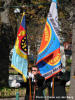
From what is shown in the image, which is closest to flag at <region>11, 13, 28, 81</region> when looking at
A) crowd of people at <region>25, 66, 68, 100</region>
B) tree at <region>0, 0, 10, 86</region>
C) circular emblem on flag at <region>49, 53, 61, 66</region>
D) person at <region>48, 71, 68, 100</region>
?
crowd of people at <region>25, 66, 68, 100</region>

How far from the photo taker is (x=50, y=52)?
905cm

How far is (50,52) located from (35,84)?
1.03 metres

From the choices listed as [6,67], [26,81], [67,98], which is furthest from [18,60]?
[6,67]

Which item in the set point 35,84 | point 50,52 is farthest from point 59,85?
point 50,52

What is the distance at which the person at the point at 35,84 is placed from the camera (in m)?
8.51

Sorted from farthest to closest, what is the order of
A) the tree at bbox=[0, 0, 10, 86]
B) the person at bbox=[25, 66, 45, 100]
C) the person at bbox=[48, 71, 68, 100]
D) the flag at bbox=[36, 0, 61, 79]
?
1. the tree at bbox=[0, 0, 10, 86]
2. the flag at bbox=[36, 0, 61, 79]
3. the person at bbox=[48, 71, 68, 100]
4. the person at bbox=[25, 66, 45, 100]

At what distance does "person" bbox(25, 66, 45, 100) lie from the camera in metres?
8.51

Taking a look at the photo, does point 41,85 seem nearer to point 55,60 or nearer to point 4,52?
point 55,60

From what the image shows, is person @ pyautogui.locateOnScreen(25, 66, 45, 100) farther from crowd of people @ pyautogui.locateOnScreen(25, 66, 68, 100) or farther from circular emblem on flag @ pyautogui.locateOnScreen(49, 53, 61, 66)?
circular emblem on flag @ pyautogui.locateOnScreen(49, 53, 61, 66)

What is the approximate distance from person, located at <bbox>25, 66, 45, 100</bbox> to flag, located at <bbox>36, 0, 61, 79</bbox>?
0.68ft

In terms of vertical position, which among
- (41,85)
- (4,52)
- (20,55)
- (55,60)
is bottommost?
(41,85)

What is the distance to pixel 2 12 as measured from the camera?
15.4 meters

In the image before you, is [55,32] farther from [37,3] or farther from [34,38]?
[34,38]

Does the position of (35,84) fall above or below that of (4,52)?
below
